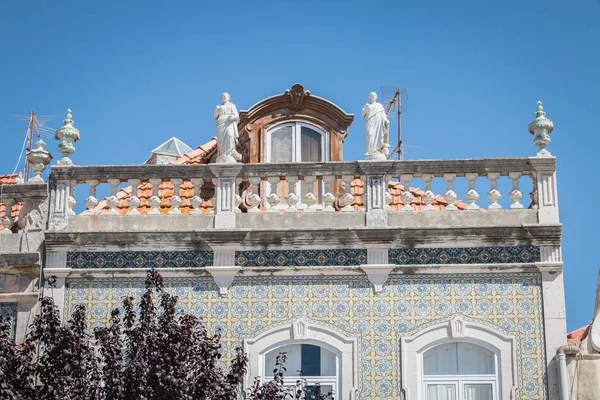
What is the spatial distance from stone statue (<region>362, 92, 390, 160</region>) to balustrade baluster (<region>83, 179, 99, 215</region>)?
3780 millimetres

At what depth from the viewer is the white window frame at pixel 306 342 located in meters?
18.3

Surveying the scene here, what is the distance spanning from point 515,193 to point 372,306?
2.55 metres

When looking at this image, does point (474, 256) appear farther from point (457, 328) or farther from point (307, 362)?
point (307, 362)

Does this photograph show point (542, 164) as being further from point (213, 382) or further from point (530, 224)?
point (213, 382)

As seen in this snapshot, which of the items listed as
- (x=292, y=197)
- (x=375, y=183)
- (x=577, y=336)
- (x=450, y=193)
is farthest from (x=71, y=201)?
(x=577, y=336)

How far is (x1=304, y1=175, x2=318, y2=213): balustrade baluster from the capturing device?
1920cm

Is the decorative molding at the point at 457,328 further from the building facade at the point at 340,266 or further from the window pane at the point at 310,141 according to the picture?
the window pane at the point at 310,141

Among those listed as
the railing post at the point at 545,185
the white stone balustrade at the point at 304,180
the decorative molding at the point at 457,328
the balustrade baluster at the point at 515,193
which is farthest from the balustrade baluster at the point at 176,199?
the railing post at the point at 545,185

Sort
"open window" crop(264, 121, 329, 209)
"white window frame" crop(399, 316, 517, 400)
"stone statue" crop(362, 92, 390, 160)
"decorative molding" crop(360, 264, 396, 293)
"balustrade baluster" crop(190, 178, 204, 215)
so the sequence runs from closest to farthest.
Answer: "white window frame" crop(399, 316, 517, 400)
"decorative molding" crop(360, 264, 396, 293)
"balustrade baluster" crop(190, 178, 204, 215)
"stone statue" crop(362, 92, 390, 160)
"open window" crop(264, 121, 329, 209)

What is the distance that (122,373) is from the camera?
50.5ft

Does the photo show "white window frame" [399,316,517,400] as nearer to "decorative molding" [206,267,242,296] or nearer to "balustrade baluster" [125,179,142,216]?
"decorative molding" [206,267,242,296]

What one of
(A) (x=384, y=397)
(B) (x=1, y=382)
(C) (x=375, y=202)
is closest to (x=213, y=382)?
(B) (x=1, y=382)

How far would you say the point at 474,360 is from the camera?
60.3 feet

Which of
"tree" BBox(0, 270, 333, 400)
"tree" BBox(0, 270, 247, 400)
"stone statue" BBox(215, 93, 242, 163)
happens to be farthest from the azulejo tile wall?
"tree" BBox(0, 270, 247, 400)
